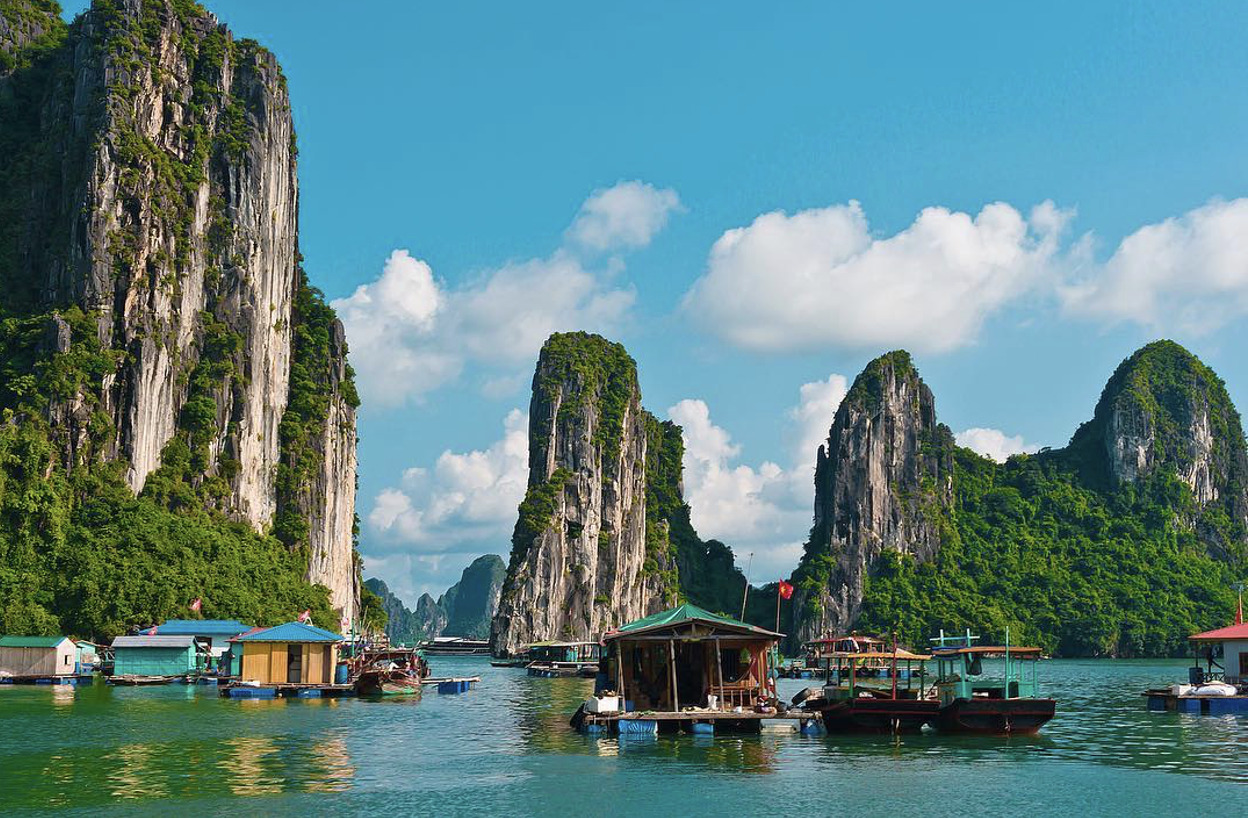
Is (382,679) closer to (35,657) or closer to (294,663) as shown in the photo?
(294,663)

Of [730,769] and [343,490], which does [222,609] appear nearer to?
[343,490]

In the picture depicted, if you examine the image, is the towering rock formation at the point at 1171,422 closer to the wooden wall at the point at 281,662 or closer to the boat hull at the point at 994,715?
the wooden wall at the point at 281,662

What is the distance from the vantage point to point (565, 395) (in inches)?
6668

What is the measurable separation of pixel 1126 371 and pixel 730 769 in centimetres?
17736

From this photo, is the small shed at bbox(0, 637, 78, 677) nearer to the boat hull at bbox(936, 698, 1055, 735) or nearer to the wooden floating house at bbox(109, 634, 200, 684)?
the wooden floating house at bbox(109, 634, 200, 684)

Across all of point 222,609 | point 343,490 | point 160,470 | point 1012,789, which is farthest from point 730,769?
point 343,490

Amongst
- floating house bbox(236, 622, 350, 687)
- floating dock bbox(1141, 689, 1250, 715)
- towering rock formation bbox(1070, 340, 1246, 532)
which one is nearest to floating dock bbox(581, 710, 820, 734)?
floating dock bbox(1141, 689, 1250, 715)

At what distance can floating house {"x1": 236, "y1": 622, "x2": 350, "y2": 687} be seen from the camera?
63.7 m

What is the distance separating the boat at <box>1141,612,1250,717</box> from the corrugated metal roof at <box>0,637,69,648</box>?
5924cm

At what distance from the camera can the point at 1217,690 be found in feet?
178

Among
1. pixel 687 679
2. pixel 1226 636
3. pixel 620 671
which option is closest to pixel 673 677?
pixel 620 671

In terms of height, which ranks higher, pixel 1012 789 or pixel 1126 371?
pixel 1126 371

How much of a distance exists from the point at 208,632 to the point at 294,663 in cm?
1463

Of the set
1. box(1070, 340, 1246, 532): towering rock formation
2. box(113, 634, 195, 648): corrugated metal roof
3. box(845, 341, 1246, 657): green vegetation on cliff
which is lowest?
box(113, 634, 195, 648): corrugated metal roof
